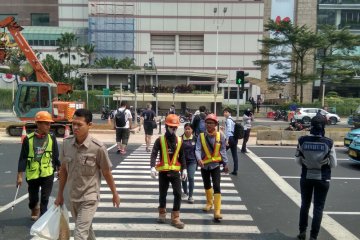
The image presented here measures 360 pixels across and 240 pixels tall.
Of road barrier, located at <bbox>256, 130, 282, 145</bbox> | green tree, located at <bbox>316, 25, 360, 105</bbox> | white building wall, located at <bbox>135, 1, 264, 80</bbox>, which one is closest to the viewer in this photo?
road barrier, located at <bbox>256, 130, 282, 145</bbox>

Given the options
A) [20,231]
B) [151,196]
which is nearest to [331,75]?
[151,196]

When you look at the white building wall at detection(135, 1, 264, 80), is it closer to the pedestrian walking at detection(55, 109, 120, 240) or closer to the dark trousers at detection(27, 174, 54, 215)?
the dark trousers at detection(27, 174, 54, 215)

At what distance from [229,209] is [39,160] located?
351 centimetres

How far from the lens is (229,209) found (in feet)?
24.1

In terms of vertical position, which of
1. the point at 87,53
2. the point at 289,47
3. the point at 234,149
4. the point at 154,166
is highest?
the point at 87,53

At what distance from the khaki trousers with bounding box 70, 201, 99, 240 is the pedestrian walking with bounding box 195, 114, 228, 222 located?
2678 mm

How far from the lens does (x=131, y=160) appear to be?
12977 mm

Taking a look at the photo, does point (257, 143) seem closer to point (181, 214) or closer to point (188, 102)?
point (181, 214)

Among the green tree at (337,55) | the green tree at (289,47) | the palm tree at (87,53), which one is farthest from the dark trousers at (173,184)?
the palm tree at (87,53)

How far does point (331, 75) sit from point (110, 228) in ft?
154

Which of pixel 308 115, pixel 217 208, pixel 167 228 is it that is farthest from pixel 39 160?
pixel 308 115

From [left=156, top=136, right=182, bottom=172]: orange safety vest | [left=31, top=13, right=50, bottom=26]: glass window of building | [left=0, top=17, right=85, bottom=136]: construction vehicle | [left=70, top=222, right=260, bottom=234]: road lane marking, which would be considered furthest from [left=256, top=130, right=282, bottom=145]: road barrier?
[left=31, top=13, right=50, bottom=26]: glass window of building

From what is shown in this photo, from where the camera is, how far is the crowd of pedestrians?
426 cm

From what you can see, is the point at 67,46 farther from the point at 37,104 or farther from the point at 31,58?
the point at 37,104
